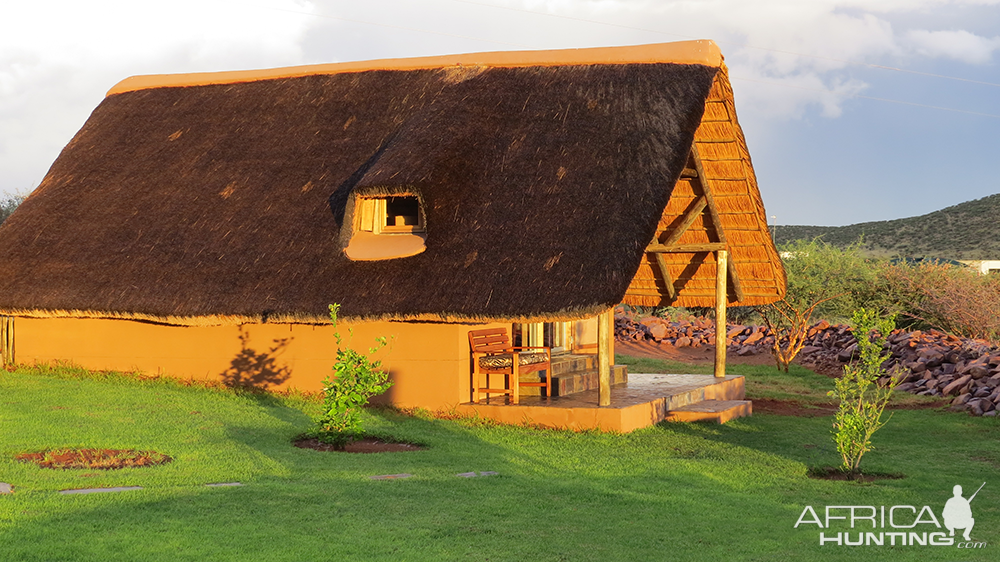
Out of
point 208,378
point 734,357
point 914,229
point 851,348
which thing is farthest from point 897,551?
point 914,229

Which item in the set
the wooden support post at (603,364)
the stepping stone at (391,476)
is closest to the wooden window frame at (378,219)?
the wooden support post at (603,364)

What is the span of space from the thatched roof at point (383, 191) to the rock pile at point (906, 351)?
3.22m

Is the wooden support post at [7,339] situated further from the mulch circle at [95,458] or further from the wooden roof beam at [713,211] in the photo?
the wooden roof beam at [713,211]

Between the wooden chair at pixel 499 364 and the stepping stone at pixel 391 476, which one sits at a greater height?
the wooden chair at pixel 499 364

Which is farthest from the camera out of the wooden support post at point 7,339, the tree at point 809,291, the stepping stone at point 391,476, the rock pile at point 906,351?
the tree at point 809,291

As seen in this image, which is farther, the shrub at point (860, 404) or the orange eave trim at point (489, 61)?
the orange eave trim at point (489, 61)

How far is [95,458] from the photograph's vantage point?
7.96 m

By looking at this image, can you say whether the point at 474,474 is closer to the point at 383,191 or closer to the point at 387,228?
the point at 383,191

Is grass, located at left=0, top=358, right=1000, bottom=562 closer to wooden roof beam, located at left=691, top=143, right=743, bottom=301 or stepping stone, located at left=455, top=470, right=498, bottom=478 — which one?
stepping stone, located at left=455, top=470, right=498, bottom=478

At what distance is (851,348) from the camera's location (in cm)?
1938

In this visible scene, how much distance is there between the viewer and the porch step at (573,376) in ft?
41.3

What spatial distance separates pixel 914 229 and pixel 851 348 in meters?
35.9

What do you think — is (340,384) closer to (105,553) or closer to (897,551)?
(105,553)

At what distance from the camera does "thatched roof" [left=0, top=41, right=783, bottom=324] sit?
10.8m
